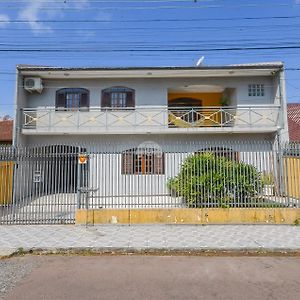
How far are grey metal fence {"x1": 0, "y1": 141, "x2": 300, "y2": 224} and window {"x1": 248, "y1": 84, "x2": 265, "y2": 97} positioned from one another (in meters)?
7.14

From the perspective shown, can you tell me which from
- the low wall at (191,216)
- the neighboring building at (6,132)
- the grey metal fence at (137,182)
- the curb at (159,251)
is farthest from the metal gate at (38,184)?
the neighboring building at (6,132)

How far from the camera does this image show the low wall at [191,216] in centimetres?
909

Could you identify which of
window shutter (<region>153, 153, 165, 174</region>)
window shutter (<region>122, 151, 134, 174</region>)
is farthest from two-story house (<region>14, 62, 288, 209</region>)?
window shutter (<region>153, 153, 165, 174</region>)

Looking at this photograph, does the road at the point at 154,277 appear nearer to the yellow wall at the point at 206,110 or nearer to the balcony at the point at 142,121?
the balcony at the point at 142,121

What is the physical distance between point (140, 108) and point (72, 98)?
3.84 metres

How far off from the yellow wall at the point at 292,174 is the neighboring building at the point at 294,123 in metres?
8.97

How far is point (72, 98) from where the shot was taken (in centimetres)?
1667

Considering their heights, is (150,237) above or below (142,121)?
below

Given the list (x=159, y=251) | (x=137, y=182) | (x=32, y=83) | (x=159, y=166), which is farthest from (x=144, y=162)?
(x=32, y=83)

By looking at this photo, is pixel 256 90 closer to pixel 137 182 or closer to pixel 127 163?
pixel 127 163

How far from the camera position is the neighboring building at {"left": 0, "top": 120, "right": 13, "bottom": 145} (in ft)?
61.0

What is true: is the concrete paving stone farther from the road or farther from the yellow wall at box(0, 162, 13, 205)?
the yellow wall at box(0, 162, 13, 205)

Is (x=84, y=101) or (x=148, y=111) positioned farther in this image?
(x=84, y=101)

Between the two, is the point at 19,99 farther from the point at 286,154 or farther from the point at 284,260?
the point at 284,260
